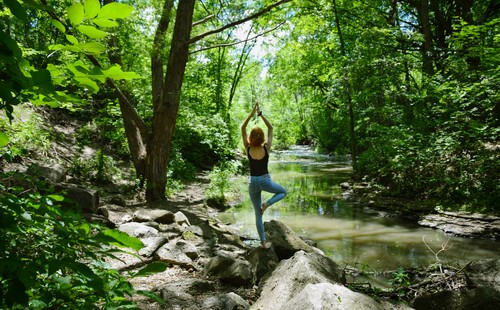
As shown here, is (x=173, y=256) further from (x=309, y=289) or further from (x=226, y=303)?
(x=309, y=289)

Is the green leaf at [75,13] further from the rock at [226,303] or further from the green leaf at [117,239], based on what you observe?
the rock at [226,303]

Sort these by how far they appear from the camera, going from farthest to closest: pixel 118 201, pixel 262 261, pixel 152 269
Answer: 1. pixel 118 201
2. pixel 262 261
3. pixel 152 269

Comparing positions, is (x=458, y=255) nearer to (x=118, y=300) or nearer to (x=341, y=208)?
(x=341, y=208)

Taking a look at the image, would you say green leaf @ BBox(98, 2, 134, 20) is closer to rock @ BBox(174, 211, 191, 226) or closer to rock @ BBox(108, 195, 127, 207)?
rock @ BBox(174, 211, 191, 226)

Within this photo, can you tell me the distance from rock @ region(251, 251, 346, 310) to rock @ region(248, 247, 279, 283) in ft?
1.45

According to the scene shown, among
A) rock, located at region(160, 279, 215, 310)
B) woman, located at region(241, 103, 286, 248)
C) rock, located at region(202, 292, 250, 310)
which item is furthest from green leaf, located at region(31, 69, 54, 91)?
woman, located at region(241, 103, 286, 248)

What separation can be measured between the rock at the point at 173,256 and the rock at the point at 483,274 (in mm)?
3512

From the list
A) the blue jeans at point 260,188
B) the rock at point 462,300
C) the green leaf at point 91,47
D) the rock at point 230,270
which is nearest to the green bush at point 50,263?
the green leaf at point 91,47

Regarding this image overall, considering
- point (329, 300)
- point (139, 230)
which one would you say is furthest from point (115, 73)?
point (139, 230)

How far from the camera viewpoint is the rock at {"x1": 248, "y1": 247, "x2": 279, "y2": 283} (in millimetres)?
4574

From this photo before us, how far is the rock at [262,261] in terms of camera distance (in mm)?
4574

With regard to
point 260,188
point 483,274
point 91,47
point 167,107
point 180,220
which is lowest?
point 483,274

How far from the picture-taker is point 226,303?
346 centimetres

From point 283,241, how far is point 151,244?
2.05m
